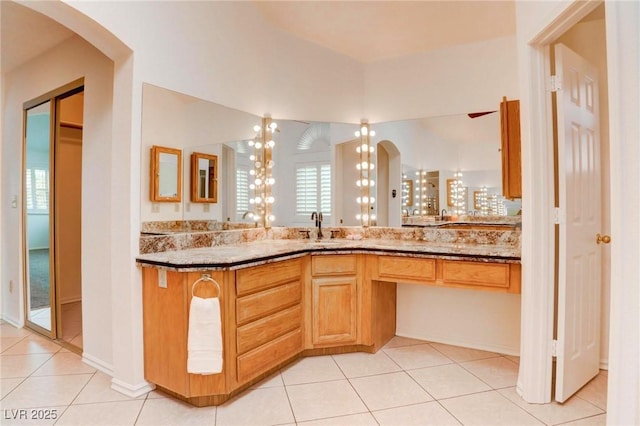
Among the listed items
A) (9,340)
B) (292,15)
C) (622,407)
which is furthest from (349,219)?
(9,340)

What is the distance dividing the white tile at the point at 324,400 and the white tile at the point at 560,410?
0.94 metres

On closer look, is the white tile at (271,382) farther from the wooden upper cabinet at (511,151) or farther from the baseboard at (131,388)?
the wooden upper cabinet at (511,151)

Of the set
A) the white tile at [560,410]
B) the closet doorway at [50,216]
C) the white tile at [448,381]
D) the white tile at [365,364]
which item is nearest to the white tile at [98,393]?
the closet doorway at [50,216]

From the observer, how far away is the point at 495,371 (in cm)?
247

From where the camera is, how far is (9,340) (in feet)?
9.95

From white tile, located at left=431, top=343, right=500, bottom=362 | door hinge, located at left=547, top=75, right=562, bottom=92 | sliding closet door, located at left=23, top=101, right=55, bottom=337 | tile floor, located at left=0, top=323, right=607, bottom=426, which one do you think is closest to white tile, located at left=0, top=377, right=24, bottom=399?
tile floor, located at left=0, top=323, right=607, bottom=426

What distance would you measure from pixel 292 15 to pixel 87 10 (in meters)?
1.58

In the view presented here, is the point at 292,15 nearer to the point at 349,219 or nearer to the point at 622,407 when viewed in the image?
the point at 349,219

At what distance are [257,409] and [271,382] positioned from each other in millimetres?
318

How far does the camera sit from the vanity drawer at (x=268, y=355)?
6.96 ft

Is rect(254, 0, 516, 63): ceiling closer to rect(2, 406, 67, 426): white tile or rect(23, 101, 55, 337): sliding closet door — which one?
rect(23, 101, 55, 337): sliding closet door

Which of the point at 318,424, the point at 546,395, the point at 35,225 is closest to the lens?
the point at 318,424

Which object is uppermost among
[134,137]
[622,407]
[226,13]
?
[226,13]

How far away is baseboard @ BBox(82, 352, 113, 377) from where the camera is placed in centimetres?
241
